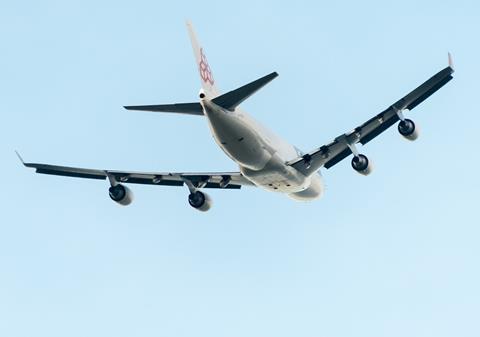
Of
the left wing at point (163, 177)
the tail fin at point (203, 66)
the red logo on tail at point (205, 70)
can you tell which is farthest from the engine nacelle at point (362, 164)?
the red logo on tail at point (205, 70)

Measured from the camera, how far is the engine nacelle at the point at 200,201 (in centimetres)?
5453

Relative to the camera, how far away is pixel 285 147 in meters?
52.7

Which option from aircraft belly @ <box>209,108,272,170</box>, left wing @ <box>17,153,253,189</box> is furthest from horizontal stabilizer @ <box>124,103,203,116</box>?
left wing @ <box>17,153,253,189</box>

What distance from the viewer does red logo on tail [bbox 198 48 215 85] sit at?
160 feet

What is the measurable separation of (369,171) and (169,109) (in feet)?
42.5

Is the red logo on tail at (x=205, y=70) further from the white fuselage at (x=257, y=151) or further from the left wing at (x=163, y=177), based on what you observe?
the left wing at (x=163, y=177)

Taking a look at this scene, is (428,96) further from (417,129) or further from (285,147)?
(285,147)

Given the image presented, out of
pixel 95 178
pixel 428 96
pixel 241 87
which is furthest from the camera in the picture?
pixel 95 178

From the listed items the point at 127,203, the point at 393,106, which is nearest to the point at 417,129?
the point at 393,106

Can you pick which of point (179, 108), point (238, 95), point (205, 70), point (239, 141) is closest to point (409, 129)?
point (239, 141)

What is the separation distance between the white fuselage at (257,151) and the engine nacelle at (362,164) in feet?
10.0

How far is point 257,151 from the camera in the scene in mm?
48438

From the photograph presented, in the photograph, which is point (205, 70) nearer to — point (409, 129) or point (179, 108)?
point (179, 108)

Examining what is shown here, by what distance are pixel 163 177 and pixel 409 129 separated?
1472 cm
